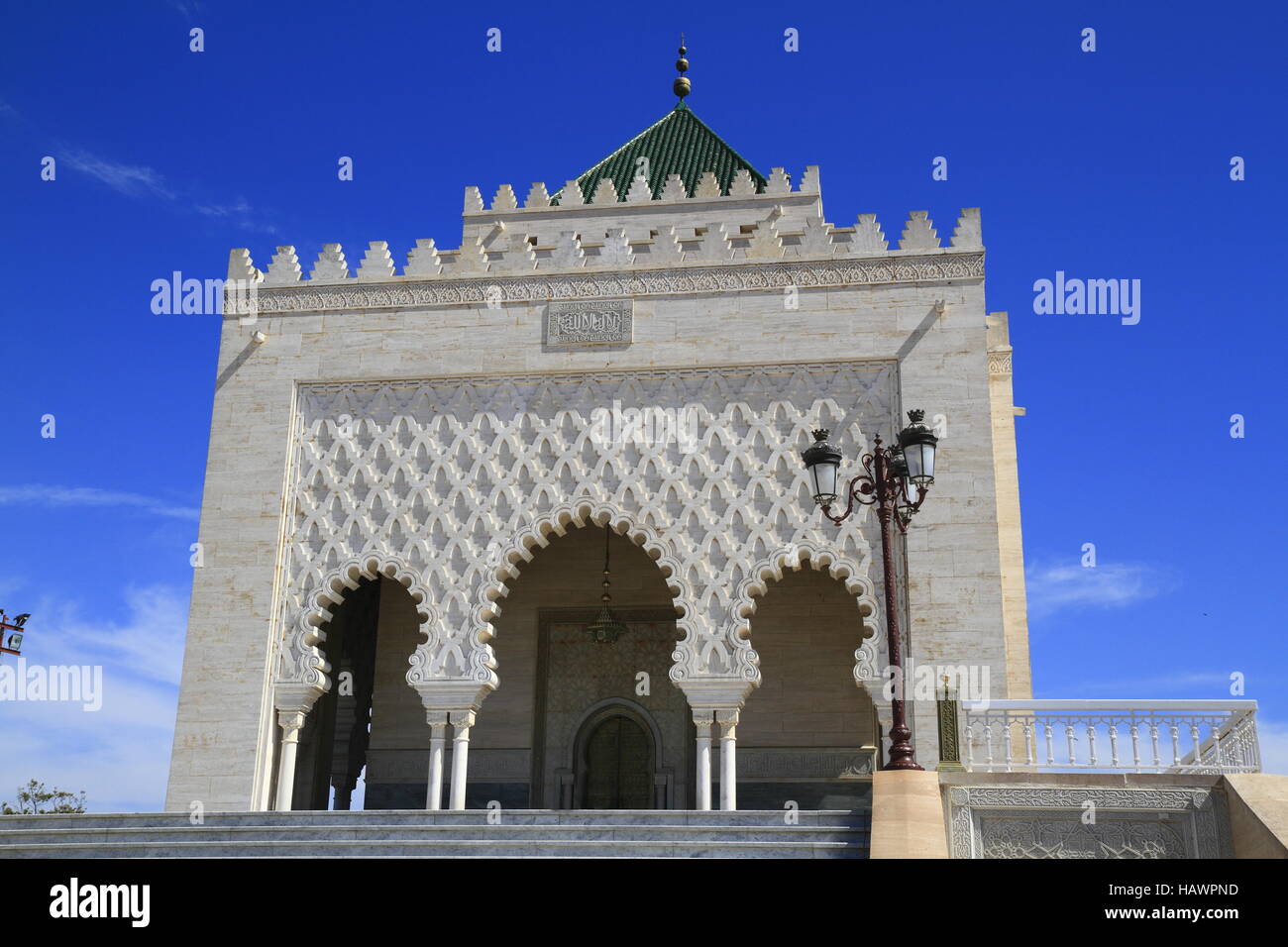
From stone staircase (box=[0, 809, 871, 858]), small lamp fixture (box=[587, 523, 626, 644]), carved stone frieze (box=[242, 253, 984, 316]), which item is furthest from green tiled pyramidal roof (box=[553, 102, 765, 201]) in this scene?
stone staircase (box=[0, 809, 871, 858])

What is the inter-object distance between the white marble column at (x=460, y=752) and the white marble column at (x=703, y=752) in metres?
1.64

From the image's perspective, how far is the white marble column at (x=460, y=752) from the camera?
9080 millimetres

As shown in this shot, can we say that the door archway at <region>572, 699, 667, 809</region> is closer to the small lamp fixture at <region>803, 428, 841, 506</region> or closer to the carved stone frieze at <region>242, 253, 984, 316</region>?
the carved stone frieze at <region>242, 253, 984, 316</region>

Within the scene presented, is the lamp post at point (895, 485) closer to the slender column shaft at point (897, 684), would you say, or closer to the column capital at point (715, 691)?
the slender column shaft at point (897, 684)

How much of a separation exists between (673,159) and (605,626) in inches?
232

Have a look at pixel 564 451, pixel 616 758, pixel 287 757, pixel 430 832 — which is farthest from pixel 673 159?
pixel 430 832

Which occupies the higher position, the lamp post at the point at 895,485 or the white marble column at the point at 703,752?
the lamp post at the point at 895,485

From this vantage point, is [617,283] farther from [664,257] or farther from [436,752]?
[436,752]

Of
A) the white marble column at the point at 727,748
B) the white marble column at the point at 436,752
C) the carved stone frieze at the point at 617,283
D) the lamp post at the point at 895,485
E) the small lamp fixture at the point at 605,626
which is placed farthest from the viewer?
the small lamp fixture at the point at 605,626

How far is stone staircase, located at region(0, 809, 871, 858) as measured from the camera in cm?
652

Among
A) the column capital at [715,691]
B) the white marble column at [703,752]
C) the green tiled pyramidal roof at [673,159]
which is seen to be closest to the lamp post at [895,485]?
the column capital at [715,691]
